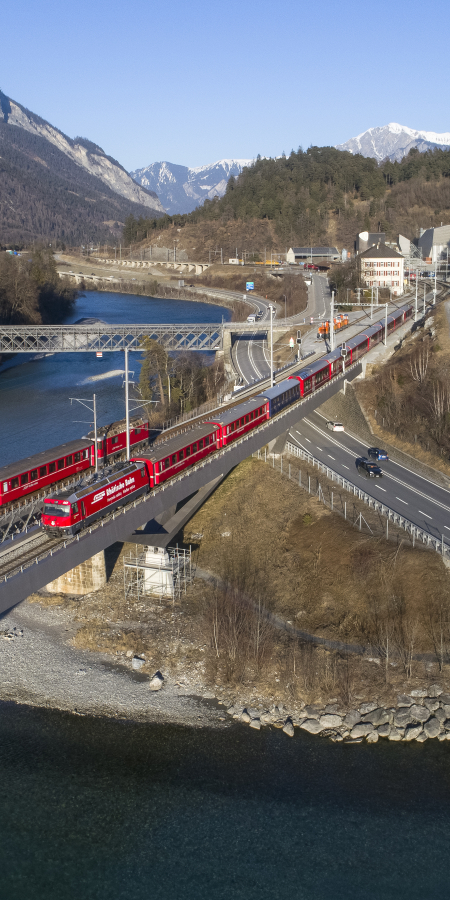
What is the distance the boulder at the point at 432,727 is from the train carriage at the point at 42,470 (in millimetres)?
23355

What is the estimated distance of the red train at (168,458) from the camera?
107 ft

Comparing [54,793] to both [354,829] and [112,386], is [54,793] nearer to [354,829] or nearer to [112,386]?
[354,829]

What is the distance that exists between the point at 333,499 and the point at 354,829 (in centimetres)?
2466

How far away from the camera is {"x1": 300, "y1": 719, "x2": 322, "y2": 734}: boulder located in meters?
33.2

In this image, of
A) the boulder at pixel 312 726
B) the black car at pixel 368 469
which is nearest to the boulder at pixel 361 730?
the boulder at pixel 312 726

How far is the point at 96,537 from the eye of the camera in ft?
107

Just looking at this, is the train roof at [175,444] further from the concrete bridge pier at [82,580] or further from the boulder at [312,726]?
the boulder at [312,726]

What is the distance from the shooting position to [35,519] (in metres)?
39.0

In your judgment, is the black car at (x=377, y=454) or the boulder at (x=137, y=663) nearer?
the boulder at (x=137, y=663)

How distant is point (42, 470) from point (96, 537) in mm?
11844

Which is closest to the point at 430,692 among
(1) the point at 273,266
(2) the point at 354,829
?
(2) the point at 354,829

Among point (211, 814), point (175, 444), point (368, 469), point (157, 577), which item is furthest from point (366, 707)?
point (368, 469)

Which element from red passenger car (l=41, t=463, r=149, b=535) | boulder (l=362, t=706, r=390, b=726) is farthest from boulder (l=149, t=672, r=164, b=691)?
boulder (l=362, t=706, r=390, b=726)

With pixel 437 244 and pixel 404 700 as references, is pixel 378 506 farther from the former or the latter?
pixel 437 244
